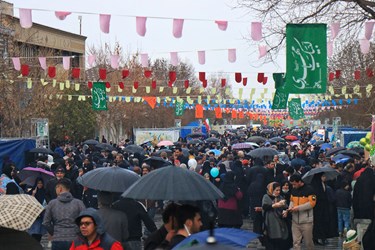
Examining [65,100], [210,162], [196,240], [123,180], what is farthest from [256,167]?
[65,100]

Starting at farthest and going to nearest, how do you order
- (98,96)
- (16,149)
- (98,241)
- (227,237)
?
(98,96)
(16,149)
(98,241)
(227,237)

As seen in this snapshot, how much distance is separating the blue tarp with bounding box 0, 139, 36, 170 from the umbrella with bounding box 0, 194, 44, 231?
64.4 feet

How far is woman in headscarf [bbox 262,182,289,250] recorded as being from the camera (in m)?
13.0

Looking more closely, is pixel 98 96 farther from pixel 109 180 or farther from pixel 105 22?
pixel 109 180

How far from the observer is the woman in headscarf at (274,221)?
13.0 m

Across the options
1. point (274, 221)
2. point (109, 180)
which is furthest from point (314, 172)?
point (109, 180)

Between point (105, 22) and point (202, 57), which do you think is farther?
point (202, 57)

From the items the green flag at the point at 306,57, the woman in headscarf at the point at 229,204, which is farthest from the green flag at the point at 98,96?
the woman in headscarf at the point at 229,204

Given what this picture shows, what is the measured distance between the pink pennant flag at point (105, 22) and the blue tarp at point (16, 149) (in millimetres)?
8873

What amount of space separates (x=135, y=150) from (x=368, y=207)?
53.2 ft

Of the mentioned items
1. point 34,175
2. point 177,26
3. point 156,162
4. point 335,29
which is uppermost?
point 177,26

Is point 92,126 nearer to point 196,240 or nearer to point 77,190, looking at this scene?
point 77,190

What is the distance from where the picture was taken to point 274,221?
→ 13.1 metres

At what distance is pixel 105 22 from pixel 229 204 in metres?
6.14
